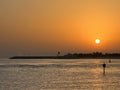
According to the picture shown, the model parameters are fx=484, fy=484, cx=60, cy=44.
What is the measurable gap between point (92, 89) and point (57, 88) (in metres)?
4.51

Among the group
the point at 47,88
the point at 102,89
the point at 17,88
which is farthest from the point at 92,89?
the point at 17,88

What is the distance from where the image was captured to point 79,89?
5912 centimetres

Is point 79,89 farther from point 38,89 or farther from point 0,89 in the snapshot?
point 0,89

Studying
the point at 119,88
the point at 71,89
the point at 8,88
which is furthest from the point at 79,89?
the point at 8,88

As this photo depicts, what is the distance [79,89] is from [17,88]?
8.32m

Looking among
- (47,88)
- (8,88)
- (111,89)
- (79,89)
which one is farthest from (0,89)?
(111,89)

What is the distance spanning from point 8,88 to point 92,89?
10.9m

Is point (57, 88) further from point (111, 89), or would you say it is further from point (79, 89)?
point (111, 89)

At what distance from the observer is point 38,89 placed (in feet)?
197

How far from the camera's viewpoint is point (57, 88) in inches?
2387

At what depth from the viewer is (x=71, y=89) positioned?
59.1m

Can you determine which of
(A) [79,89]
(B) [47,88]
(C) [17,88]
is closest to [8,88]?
(C) [17,88]

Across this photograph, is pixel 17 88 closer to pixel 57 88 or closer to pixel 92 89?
pixel 57 88

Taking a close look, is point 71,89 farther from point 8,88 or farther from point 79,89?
point 8,88
